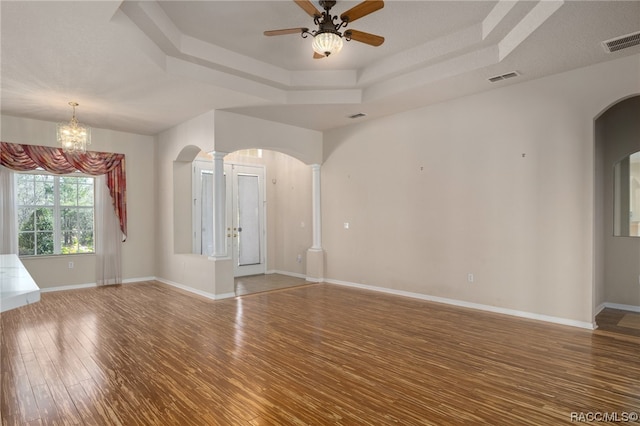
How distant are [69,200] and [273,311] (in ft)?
15.4

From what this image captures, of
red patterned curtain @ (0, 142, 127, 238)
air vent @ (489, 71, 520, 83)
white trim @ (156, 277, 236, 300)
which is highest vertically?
air vent @ (489, 71, 520, 83)

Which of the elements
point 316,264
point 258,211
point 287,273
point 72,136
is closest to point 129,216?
point 72,136

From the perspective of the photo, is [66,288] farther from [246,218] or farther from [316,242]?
[316,242]

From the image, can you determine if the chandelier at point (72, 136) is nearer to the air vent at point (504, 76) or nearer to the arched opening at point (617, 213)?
the air vent at point (504, 76)

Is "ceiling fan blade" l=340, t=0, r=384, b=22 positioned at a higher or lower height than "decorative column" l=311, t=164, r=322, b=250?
higher

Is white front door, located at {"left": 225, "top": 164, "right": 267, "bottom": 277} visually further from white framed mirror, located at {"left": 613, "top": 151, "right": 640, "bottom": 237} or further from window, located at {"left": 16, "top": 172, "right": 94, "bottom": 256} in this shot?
white framed mirror, located at {"left": 613, "top": 151, "right": 640, "bottom": 237}

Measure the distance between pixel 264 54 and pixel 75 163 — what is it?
4318mm

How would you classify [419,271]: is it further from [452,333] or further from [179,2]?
[179,2]

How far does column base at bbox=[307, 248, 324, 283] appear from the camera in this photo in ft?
24.0

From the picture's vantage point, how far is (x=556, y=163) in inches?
174

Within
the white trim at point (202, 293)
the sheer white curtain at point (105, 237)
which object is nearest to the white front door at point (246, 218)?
the white trim at point (202, 293)

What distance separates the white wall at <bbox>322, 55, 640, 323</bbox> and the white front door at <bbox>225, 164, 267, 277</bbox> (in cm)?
236

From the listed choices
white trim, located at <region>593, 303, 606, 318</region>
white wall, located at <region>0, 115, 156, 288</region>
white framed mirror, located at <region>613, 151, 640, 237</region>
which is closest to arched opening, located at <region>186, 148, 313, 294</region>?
white wall, located at <region>0, 115, 156, 288</region>

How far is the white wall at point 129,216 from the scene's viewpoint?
6.36 m
